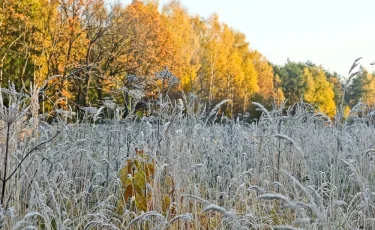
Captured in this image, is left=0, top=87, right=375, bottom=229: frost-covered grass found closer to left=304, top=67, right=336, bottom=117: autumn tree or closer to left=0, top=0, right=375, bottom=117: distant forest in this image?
left=0, top=0, right=375, bottom=117: distant forest

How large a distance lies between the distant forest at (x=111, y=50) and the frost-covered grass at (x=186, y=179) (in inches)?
190

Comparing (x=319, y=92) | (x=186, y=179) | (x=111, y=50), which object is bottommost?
(x=186, y=179)

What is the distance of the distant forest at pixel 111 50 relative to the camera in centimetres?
1658

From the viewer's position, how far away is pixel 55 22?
17.4m

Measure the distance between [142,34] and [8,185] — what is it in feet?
61.8

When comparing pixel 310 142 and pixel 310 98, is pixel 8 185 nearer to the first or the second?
pixel 310 142

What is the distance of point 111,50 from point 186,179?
63.1 feet

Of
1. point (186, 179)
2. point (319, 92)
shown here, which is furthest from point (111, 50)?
point (319, 92)

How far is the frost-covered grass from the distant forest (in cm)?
482

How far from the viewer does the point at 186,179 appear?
2709mm

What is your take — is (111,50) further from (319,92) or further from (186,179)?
(319,92)

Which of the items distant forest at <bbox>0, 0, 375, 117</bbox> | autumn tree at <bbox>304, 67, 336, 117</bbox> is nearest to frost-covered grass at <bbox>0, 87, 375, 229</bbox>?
distant forest at <bbox>0, 0, 375, 117</bbox>

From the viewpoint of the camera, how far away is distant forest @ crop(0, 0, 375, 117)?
1658cm

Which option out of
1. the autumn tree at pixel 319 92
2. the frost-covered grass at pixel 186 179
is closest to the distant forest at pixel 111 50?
the frost-covered grass at pixel 186 179
